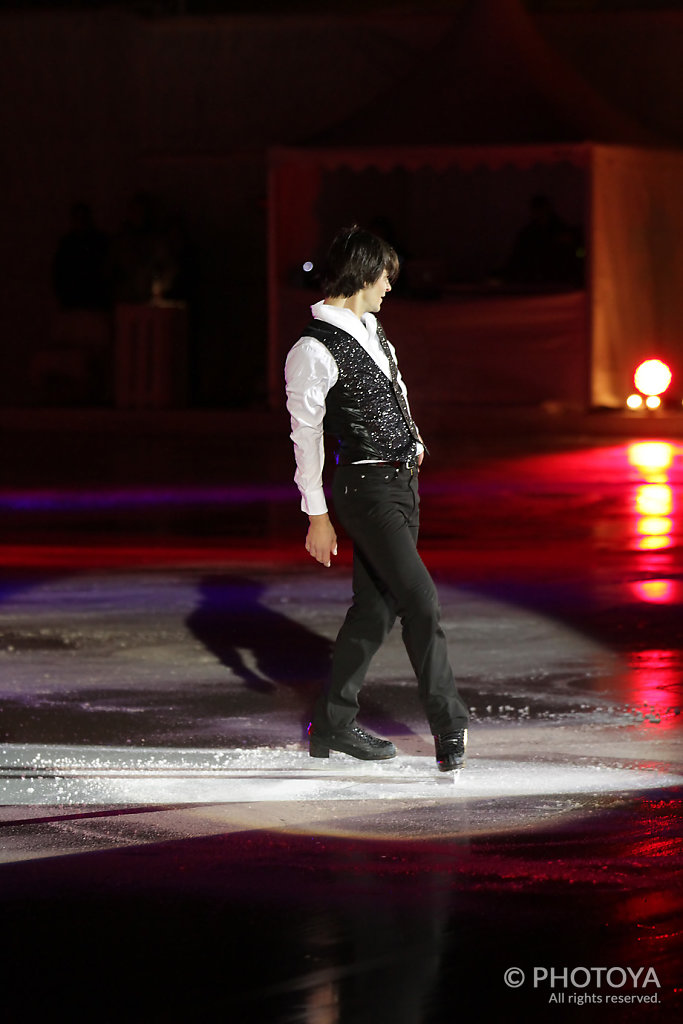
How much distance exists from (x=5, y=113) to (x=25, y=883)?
66.1 ft

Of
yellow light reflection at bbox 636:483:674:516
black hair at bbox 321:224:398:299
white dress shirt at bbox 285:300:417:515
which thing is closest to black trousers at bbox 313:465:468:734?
white dress shirt at bbox 285:300:417:515

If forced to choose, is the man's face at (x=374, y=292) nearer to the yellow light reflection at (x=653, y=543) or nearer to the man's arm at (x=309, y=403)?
the man's arm at (x=309, y=403)

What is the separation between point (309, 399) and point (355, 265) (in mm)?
467

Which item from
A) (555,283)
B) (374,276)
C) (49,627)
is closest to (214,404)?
(555,283)

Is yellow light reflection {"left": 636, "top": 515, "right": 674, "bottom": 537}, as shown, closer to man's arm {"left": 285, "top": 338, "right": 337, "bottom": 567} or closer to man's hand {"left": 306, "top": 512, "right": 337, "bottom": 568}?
man's hand {"left": 306, "top": 512, "right": 337, "bottom": 568}

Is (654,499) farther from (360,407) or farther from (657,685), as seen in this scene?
(360,407)

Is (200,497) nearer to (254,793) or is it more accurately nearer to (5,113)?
(254,793)

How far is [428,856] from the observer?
5.61m

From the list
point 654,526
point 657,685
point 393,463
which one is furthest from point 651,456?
point 393,463

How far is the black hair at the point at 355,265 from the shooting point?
6523 millimetres

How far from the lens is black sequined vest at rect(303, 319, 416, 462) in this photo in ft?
21.3

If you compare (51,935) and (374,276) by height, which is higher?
(374,276)

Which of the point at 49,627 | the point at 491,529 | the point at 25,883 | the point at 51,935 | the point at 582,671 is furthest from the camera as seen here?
the point at 491,529

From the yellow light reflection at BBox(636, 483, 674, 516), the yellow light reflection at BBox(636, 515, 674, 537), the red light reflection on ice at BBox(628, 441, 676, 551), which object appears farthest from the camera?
the yellow light reflection at BBox(636, 483, 674, 516)
